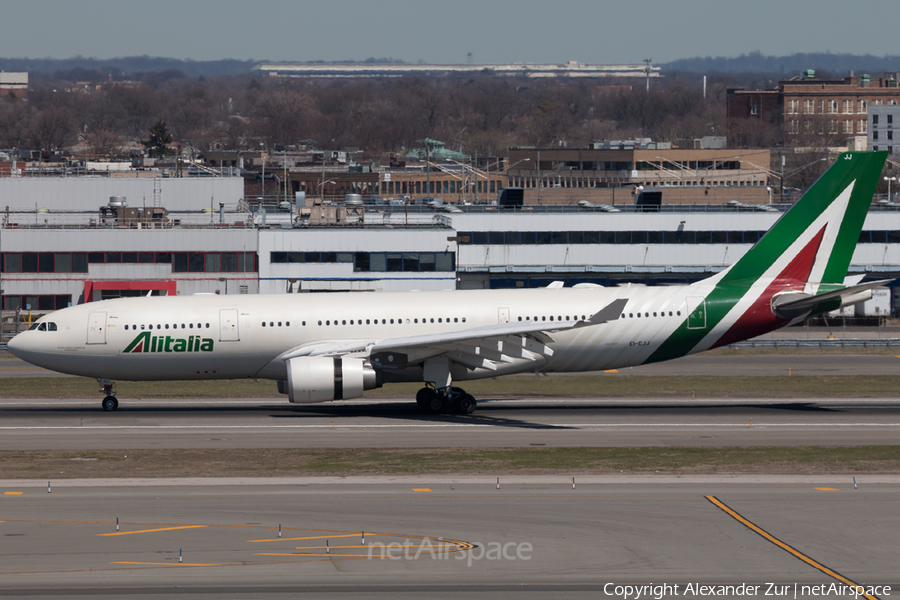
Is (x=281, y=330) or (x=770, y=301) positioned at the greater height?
(x=770, y=301)

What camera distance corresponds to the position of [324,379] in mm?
41562

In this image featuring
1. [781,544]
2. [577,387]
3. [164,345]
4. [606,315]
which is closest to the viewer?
[781,544]

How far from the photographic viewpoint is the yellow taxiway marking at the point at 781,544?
22.1 meters

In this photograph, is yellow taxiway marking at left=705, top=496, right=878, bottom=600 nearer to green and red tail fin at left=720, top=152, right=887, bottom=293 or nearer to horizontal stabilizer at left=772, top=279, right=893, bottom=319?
horizontal stabilizer at left=772, top=279, right=893, bottom=319

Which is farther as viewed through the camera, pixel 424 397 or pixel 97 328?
pixel 424 397

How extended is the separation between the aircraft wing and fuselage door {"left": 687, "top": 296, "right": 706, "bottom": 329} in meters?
3.82

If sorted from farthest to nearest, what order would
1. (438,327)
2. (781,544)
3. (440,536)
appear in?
(438,327) < (440,536) < (781,544)

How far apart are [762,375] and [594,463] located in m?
25.9

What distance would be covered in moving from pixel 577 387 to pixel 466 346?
1047 cm

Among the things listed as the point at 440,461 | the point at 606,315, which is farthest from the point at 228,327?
the point at 606,315

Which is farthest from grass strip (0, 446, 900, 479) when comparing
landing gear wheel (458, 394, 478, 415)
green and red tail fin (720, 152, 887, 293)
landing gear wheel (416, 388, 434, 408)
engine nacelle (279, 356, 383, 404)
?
green and red tail fin (720, 152, 887, 293)

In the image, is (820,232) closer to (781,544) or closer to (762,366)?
(762,366)

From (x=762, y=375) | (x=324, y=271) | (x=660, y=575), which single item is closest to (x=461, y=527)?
(x=660, y=575)

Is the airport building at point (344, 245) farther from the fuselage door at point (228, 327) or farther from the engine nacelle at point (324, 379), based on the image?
the engine nacelle at point (324, 379)
